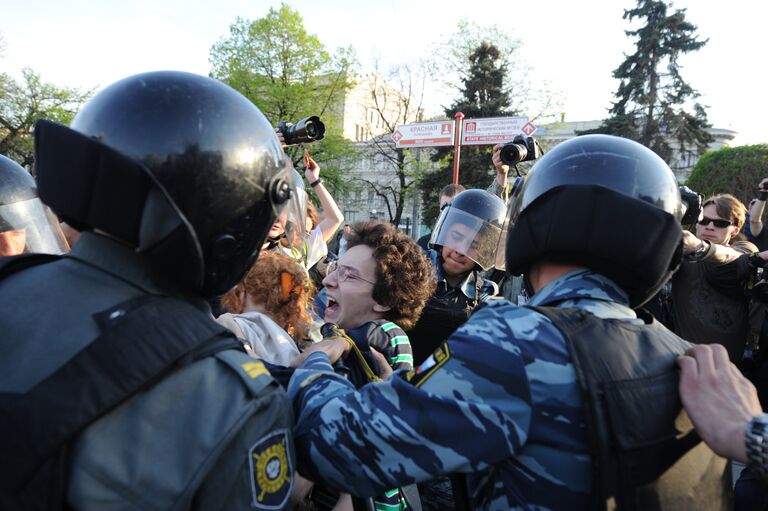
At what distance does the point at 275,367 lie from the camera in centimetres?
167

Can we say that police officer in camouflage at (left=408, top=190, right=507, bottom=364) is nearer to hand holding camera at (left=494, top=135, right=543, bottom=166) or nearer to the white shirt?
hand holding camera at (left=494, top=135, right=543, bottom=166)

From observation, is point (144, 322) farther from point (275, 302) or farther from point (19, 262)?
point (275, 302)

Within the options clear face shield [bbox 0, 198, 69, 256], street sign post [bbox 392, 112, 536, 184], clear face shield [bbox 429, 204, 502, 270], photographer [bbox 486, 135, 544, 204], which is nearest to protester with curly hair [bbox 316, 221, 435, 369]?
clear face shield [bbox 0, 198, 69, 256]

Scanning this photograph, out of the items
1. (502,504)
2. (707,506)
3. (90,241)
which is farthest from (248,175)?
(707,506)

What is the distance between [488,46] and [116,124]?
93.8 feet

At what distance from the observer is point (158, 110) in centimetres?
108

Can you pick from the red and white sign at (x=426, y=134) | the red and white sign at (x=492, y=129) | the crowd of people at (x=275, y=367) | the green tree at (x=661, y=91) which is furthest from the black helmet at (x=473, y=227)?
the green tree at (x=661, y=91)

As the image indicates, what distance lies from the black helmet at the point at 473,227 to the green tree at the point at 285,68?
23141 mm

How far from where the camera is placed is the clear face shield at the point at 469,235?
397 centimetres

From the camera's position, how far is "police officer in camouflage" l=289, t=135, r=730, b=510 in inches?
45.9

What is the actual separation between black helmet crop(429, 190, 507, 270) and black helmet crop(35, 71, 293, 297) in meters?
2.90

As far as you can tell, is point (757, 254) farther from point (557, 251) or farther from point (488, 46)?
point (488, 46)

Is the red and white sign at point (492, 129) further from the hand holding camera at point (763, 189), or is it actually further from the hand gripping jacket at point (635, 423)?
the hand gripping jacket at point (635, 423)

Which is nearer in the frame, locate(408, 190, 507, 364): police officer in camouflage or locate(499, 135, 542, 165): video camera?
locate(408, 190, 507, 364): police officer in camouflage
